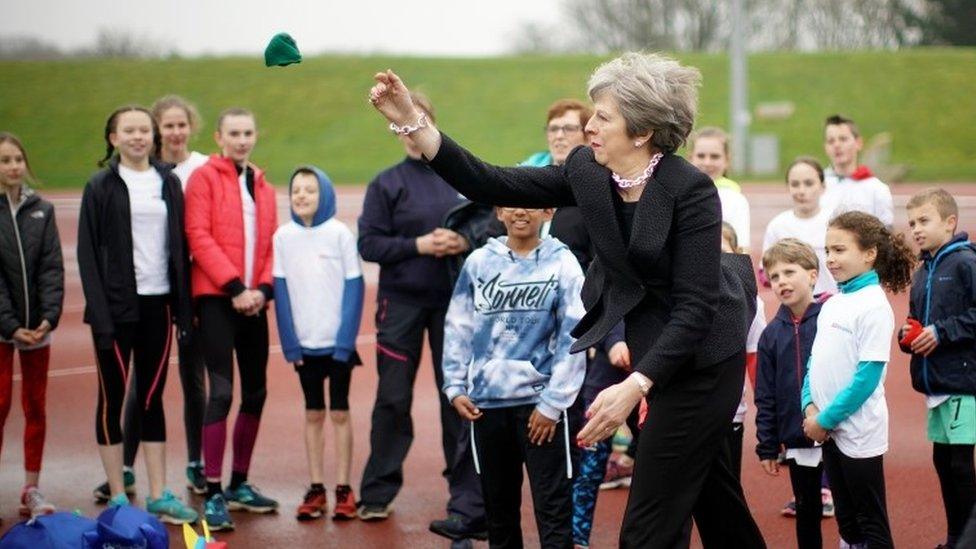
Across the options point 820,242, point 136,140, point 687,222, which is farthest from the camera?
point 820,242

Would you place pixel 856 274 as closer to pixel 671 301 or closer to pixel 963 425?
pixel 963 425

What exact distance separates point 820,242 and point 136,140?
13.2ft

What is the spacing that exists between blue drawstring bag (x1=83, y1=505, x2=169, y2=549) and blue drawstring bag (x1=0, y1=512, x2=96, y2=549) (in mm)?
60

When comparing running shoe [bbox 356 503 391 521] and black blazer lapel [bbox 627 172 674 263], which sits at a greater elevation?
black blazer lapel [bbox 627 172 674 263]

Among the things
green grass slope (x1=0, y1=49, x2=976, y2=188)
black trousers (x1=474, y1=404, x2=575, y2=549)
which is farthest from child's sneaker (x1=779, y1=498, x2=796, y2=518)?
green grass slope (x1=0, y1=49, x2=976, y2=188)

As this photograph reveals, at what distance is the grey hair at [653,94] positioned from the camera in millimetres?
4352

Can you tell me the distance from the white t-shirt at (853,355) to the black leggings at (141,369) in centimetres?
364

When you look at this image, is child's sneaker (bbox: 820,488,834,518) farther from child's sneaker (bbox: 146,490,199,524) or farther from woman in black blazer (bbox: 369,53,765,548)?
child's sneaker (bbox: 146,490,199,524)

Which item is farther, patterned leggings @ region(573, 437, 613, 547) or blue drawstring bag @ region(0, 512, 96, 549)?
patterned leggings @ region(573, 437, 613, 547)

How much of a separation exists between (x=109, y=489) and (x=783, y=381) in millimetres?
4024

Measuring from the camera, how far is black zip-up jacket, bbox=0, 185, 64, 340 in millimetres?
7625

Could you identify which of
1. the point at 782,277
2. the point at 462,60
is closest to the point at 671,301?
the point at 782,277

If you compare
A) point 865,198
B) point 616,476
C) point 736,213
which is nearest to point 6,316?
point 616,476

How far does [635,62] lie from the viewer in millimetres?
4434
